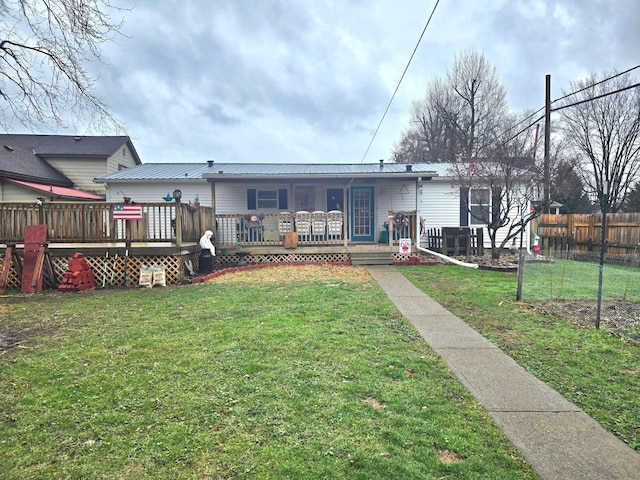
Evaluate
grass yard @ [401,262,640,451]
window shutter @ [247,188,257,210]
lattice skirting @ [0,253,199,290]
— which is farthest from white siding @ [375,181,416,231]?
lattice skirting @ [0,253,199,290]

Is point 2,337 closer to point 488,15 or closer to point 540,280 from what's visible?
point 540,280

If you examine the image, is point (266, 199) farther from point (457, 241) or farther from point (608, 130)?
point (608, 130)

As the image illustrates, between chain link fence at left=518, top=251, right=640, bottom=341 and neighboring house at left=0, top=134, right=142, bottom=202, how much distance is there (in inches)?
713

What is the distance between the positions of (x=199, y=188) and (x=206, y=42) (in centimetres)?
551

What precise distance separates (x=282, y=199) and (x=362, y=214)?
3346 mm

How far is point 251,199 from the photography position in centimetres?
1523

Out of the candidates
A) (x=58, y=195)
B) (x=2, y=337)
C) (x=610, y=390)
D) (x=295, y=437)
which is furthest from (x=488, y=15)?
(x=58, y=195)

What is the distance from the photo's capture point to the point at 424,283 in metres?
8.70

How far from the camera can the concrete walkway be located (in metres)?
2.17

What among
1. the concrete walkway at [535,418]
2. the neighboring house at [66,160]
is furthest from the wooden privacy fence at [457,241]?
the neighboring house at [66,160]

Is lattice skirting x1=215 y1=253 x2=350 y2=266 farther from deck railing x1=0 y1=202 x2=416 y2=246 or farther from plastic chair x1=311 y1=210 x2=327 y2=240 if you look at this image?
plastic chair x1=311 y1=210 x2=327 y2=240

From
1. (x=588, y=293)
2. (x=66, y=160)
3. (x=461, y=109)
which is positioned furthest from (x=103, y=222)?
(x=461, y=109)

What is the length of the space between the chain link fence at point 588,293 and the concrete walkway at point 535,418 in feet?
7.10

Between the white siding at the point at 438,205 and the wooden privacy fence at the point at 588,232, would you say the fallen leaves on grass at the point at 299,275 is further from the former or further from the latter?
the wooden privacy fence at the point at 588,232
